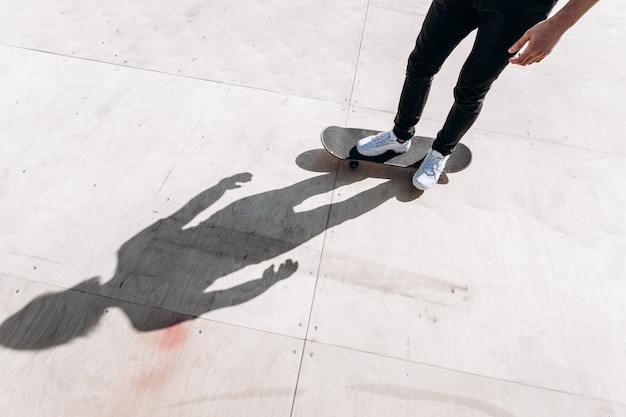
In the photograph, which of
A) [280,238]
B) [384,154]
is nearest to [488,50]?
[384,154]

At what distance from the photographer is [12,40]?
315cm

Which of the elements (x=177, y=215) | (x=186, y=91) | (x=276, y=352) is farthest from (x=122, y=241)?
(x=186, y=91)

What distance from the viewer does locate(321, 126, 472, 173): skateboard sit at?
2.56 m

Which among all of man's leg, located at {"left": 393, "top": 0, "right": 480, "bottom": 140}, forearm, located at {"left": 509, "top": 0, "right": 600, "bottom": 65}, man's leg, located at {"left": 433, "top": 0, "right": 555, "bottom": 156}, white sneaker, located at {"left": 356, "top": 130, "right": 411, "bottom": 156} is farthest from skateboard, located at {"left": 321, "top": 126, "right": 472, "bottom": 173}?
forearm, located at {"left": 509, "top": 0, "right": 600, "bottom": 65}

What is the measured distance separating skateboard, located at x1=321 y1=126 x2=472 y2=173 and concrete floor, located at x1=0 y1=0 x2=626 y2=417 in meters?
0.09

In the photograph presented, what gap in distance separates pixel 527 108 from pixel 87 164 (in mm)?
3053

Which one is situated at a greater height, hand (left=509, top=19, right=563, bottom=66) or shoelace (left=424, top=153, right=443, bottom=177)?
hand (left=509, top=19, right=563, bottom=66)

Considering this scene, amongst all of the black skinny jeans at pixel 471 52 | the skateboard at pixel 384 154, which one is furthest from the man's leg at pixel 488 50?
the skateboard at pixel 384 154

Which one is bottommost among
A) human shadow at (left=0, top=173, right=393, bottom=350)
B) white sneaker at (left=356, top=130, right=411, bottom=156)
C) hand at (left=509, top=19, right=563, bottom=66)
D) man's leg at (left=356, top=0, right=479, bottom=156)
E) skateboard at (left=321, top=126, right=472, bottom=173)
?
human shadow at (left=0, top=173, right=393, bottom=350)

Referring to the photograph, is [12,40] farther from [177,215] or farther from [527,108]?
[527,108]

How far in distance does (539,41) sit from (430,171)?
40.2 inches

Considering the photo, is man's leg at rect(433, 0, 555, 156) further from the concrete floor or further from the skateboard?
the concrete floor

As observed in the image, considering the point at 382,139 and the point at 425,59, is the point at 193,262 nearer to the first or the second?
the point at 382,139

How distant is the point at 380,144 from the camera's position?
101 inches
